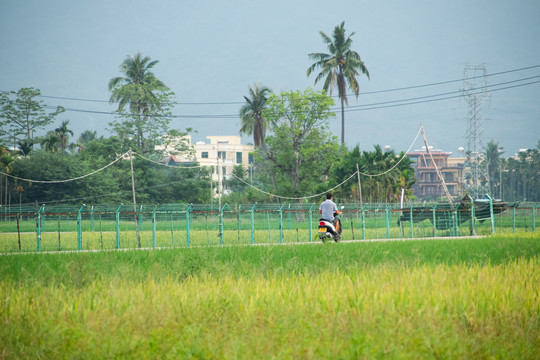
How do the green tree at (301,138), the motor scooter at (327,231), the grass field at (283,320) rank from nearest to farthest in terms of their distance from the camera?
the grass field at (283,320) < the motor scooter at (327,231) < the green tree at (301,138)

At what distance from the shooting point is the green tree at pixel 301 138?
56.3m

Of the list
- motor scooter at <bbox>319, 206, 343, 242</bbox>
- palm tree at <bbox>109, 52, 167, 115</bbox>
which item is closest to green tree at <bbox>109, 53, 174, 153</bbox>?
palm tree at <bbox>109, 52, 167, 115</bbox>

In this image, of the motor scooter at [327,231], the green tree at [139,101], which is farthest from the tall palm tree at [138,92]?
the motor scooter at [327,231]

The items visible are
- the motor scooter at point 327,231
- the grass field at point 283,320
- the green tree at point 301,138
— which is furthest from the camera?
the green tree at point 301,138

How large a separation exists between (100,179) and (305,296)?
50.2 meters

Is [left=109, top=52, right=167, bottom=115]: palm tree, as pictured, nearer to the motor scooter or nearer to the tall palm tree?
the tall palm tree

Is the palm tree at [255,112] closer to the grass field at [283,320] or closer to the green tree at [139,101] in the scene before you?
the green tree at [139,101]

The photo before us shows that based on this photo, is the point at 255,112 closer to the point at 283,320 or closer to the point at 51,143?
the point at 51,143

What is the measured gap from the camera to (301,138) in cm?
5716

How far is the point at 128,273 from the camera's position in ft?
30.0

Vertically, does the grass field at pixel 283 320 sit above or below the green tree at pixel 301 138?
below

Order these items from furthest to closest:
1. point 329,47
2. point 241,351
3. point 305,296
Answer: point 329,47
point 305,296
point 241,351

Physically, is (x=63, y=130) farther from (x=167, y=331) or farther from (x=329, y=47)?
(x=167, y=331)

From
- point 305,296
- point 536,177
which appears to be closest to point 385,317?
point 305,296
